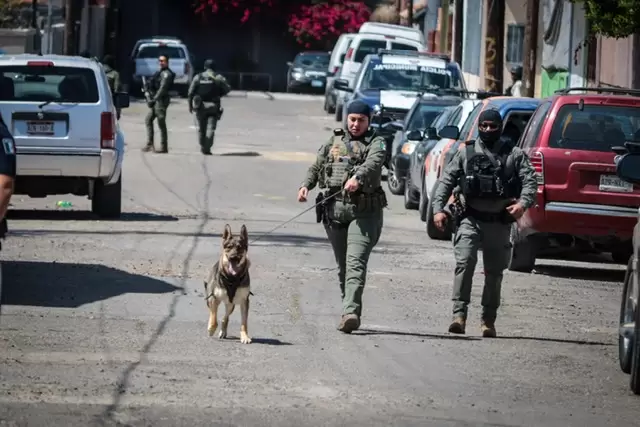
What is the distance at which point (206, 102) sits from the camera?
95.8ft

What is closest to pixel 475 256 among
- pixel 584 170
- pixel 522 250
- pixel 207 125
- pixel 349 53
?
pixel 584 170

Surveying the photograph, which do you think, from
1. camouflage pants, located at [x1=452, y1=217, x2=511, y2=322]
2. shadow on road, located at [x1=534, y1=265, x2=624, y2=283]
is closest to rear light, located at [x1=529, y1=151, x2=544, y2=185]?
shadow on road, located at [x1=534, y1=265, x2=624, y2=283]

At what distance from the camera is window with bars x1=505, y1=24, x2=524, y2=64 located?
40562mm

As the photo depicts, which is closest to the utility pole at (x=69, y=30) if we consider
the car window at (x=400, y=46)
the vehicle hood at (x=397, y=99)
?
the car window at (x=400, y=46)

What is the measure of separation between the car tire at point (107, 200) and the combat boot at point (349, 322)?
806 centimetres

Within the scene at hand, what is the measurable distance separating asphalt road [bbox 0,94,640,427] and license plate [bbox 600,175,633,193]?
956 millimetres

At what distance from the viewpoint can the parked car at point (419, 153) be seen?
19378 millimetres

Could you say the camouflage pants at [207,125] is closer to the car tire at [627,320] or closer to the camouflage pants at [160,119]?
the camouflage pants at [160,119]

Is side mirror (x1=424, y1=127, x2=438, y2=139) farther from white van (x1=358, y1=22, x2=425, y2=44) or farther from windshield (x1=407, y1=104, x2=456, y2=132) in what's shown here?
white van (x1=358, y1=22, x2=425, y2=44)

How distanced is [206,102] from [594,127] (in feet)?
50.5

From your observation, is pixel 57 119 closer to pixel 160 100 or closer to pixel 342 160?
pixel 342 160

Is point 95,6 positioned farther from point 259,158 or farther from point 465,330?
point 465,330

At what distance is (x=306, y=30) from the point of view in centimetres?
6222

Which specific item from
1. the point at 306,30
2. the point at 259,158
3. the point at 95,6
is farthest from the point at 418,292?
the point at 306,30
